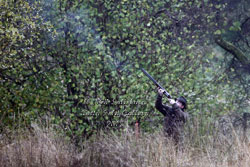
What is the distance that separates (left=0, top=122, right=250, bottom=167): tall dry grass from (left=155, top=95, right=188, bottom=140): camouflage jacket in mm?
291

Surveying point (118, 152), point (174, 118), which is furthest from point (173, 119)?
point (118, 152)

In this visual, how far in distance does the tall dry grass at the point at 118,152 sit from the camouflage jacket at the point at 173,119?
0.96ft

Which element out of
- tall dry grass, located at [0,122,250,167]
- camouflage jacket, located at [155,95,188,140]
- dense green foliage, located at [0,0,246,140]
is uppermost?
dense green foliage, located at [0,0,246,140]

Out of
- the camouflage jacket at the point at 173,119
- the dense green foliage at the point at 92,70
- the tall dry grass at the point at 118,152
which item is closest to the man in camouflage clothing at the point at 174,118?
the camouflage jacket at the point at 173,119

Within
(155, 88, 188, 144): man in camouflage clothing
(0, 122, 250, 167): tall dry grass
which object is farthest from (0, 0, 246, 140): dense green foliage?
(0, 122, 250, 167): tall dry grass

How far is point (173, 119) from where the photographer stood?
7.50m

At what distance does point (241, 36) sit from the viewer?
11531 mm

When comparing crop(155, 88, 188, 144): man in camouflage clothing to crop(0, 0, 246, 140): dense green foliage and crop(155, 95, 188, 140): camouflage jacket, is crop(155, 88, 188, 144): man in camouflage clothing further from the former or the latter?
crop(0, 0, 246, 140): dense green foliage

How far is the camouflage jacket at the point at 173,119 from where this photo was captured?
24.4 ft

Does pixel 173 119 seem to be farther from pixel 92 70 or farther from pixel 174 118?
pixel 92 70

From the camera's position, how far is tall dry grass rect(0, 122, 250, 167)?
662 centimetres

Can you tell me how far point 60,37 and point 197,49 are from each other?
351cm

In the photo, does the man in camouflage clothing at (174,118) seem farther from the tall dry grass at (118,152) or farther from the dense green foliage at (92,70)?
the dense green foliage at (92,70)

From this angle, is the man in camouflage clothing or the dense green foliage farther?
the dense green foliage
